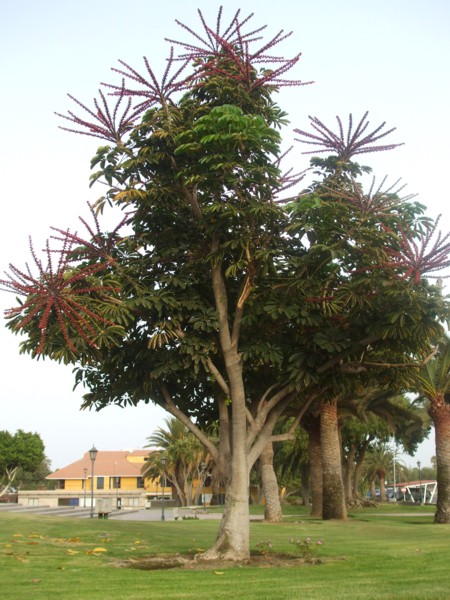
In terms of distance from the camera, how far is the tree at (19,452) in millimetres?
80250

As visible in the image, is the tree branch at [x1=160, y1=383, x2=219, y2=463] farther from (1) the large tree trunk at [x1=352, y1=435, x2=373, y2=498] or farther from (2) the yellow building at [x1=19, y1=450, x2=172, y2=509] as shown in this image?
(2) the yellow building at [x1=19, y1=450, x2=172, y2=509]

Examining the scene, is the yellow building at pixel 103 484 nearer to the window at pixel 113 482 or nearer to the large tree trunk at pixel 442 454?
the window at pixel 113 482

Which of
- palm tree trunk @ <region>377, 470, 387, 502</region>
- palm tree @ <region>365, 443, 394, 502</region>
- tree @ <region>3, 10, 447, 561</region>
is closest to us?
tree @ <region>3, 10, 447, 561</region>

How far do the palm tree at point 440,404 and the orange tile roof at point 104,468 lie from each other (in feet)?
196

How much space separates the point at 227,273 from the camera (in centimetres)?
1362

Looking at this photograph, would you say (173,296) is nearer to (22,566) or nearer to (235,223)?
(235,223)

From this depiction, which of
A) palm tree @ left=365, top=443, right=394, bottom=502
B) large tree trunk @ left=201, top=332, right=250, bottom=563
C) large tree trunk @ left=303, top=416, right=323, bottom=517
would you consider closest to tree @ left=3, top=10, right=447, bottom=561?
large tree trunk @ left=201, top=332, right=250, bottom=563

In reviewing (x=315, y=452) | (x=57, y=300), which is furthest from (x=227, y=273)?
(x=315, y=452)

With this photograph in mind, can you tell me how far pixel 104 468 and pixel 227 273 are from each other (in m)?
76.9

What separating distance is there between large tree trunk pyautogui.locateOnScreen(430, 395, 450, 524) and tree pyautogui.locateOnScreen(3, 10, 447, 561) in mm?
14286

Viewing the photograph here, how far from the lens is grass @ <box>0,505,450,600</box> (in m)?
9.60

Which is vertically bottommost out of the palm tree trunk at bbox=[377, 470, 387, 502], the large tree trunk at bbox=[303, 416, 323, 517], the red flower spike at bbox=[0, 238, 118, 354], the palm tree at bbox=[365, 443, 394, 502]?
the palm tree trunk at bbox=[377, 470, 387, 502]

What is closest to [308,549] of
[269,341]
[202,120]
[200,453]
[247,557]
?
[247,557]

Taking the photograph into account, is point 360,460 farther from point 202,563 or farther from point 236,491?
point 202,563
